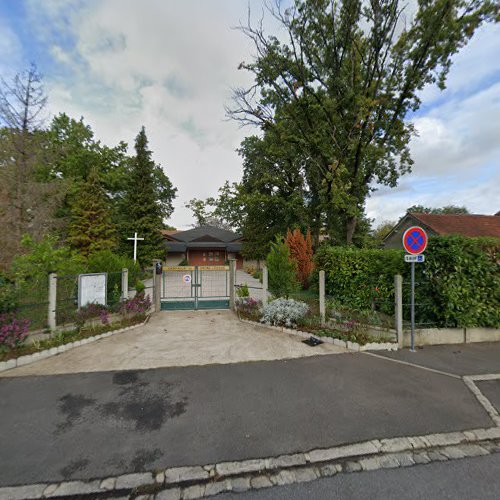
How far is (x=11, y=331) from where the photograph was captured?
4.21 m

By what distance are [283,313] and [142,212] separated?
59.4 ft

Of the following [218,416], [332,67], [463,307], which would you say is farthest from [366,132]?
[218,416]

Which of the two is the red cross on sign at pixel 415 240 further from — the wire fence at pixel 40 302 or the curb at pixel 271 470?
the wire fence at pixel 40 302

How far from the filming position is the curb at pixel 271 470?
6.33 ft

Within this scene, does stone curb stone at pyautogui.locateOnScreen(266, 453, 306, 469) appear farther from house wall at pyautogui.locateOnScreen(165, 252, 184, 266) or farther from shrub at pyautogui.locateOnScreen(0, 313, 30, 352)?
house wall at pyautogui.locateOnScreen(165, 252, 184, 266)

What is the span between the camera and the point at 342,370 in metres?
4.04

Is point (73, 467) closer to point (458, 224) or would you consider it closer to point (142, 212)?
point (142, 212)

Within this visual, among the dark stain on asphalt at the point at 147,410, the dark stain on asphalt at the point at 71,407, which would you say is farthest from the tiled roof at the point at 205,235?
the dark stain on asphalt at the point at 147,410

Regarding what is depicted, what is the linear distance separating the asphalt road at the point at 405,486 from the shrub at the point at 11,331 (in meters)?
4.78

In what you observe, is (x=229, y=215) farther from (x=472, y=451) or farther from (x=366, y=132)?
(x=472, y=451)

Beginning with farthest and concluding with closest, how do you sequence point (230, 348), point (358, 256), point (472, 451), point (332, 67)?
point (332, 67) → point (358, 256) → point (230, 348) → point (472, 451)

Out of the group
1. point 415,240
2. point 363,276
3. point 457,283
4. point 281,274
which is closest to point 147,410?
point 281,274

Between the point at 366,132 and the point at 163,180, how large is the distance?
29.3m

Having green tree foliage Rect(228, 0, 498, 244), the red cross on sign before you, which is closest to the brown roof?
green tree foliage Rect(228, 0, 498, 244)
